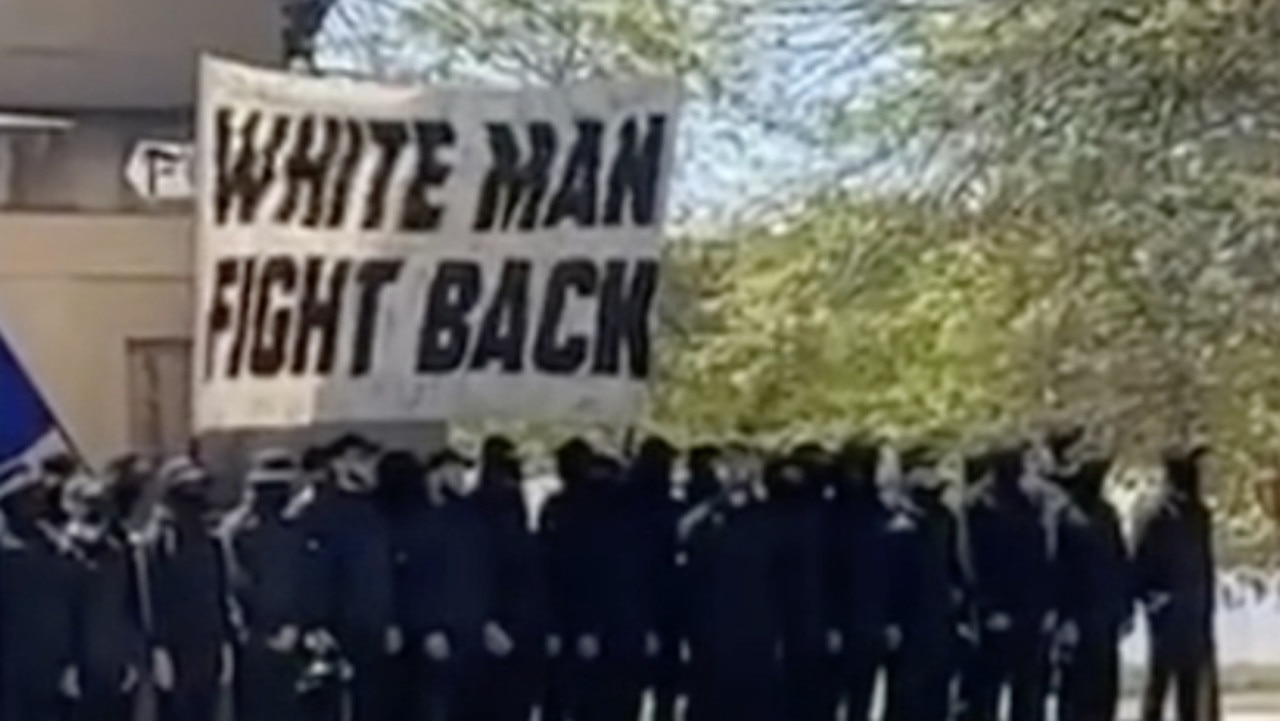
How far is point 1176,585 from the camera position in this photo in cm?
742

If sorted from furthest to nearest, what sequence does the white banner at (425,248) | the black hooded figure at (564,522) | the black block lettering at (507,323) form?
1. the black hooded figure at (564,522)
2. the black block lettering at (507,323)
3. the white banner at (425,248)

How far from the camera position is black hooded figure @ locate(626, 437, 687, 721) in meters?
7.27

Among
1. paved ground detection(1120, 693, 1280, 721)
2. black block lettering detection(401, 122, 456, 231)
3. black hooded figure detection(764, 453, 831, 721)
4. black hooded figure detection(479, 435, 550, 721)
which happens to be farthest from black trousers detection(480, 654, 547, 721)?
paved ground detection(1120, 693, 1280, 721)

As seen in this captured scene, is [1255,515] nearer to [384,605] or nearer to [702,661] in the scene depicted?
[702,661]

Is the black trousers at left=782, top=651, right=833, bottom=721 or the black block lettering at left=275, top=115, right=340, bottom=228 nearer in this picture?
the black block lettering at left=275, top=115, right=340, bottom=228

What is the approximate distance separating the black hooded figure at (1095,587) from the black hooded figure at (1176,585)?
0.18ft

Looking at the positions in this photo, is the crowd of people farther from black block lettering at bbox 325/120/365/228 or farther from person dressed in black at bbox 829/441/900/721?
black block lettering at bbox 325/120/365/228

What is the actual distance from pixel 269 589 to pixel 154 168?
2.16 meters

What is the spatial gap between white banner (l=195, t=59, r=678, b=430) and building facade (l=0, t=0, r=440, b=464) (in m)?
1.70

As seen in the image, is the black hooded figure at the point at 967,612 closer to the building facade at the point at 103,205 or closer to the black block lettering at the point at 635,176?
the black block lettering at the point at 635,176

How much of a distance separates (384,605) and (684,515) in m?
0.76

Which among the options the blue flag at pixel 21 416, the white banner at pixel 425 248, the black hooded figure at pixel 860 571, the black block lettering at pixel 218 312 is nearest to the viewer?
the blue flag at pixel 21 416

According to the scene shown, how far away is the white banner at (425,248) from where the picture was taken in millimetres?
6816

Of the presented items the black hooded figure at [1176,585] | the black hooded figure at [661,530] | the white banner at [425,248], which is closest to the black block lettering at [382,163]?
the white banner at [425,248]
